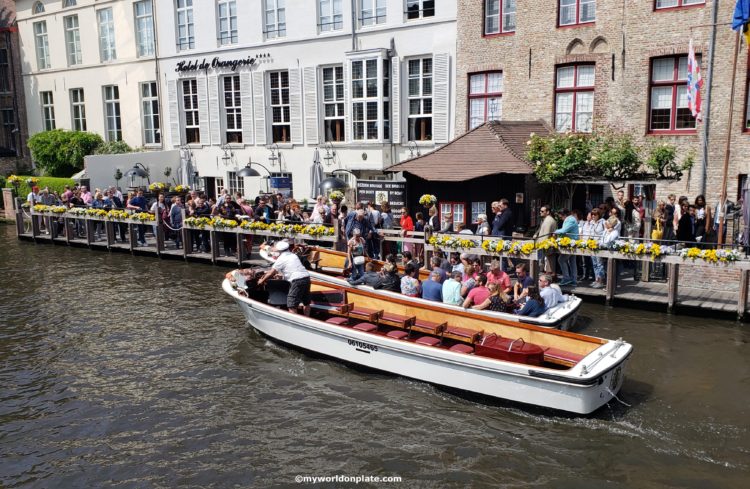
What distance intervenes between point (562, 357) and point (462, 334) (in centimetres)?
172

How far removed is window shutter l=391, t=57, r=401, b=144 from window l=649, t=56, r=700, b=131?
7.97 meters

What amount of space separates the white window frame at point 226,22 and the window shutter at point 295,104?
3383mm

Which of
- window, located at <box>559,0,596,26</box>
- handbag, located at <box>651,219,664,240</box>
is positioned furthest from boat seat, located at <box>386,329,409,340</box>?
window, located at <box>559,0,596,26</box>

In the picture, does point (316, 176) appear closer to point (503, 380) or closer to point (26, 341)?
point (26, 341)

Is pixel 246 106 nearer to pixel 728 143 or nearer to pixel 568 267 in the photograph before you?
pixel 568 267

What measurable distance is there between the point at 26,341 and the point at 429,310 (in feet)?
26.1

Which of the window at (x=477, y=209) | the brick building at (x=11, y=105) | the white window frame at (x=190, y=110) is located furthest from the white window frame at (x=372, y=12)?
the brick building at (x=11, y=105)

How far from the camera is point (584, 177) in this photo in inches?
644

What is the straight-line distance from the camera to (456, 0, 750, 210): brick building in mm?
16875

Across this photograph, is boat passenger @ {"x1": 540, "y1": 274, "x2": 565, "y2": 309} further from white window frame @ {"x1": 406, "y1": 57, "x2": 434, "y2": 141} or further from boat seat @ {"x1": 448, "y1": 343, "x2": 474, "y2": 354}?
white window frame @ {"x1": 406, "y1": 57, "x2": 434, "y2": 141}

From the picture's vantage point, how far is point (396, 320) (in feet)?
38.3

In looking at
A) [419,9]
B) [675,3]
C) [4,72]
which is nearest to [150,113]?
[4,72]

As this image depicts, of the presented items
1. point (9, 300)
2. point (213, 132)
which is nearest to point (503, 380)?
point (9, 300)

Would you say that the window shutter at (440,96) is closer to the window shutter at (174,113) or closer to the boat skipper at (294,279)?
the boat skipper at (294,279)
